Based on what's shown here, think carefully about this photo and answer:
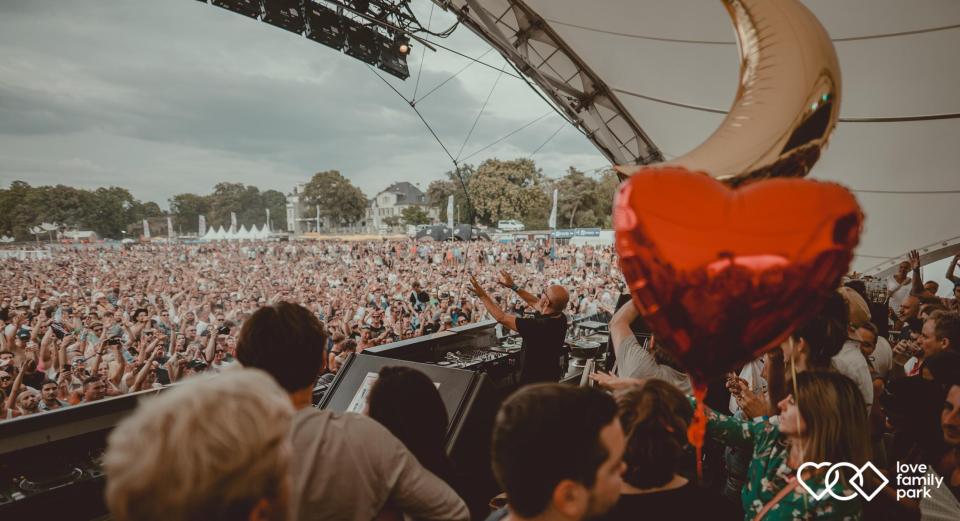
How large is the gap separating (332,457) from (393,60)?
25.6 ft

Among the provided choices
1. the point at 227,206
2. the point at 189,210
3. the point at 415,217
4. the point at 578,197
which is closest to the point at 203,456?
the point at 189,210

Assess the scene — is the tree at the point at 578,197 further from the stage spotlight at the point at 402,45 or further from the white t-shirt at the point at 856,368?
the white t-shirt at the point at 856,368

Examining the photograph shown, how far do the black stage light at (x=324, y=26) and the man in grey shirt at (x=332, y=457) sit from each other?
6839 millimetres

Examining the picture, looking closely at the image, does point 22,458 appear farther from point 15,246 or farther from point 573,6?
point 15,246

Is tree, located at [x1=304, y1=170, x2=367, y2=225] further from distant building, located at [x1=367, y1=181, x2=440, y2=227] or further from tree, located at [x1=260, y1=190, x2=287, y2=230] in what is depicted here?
distant building, located at [x1=367, y1=181, x2=440, y2=227]

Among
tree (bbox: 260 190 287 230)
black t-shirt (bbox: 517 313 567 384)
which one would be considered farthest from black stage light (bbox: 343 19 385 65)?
tree (bbox: 260 190 287 230)

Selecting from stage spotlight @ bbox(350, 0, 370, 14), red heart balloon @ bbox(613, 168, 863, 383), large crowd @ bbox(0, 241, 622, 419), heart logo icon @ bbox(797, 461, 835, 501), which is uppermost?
stage spotlight @ bbox(350, 0, 370, 14)

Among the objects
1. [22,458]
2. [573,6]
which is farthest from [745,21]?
[22,458]

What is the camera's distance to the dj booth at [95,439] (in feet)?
6.19

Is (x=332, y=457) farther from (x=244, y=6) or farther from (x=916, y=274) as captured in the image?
(x=244, y=6)

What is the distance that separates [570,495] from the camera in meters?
0.84

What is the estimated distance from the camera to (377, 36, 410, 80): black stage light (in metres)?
7.44

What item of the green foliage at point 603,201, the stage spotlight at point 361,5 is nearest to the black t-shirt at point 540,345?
the stage spotlight at point 361,5

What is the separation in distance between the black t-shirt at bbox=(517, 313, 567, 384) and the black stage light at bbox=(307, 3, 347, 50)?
603 cm
